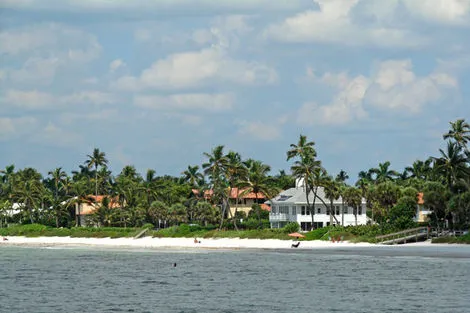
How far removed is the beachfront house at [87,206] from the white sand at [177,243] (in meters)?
11.1

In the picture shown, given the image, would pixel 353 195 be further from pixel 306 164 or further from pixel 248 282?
pixel 248 282

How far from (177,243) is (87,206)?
1949 inches

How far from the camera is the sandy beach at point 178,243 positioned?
109750mm

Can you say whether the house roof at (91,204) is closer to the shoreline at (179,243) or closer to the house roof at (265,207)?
the shoreline at (179,243)

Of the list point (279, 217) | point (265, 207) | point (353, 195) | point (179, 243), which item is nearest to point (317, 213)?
point (279, 217)

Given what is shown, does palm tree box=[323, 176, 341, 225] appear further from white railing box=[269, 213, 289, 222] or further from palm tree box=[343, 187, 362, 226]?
white railing box=[269, 213, 289, 222]

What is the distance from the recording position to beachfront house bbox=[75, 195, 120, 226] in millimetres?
154625

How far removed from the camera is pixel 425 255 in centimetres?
8838

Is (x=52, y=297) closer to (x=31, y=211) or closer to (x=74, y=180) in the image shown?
(x=31, y=211)

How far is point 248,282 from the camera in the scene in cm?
6569

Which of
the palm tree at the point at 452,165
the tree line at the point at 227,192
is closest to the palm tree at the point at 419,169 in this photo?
the tree line at the point at 227,192

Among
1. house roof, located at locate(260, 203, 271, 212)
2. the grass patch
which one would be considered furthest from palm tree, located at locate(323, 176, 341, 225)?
house roof, located at locate(260, 203, 271, 212)

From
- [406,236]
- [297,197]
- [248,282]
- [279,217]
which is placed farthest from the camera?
[279,217]

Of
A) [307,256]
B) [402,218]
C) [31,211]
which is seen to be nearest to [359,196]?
[402,218]
